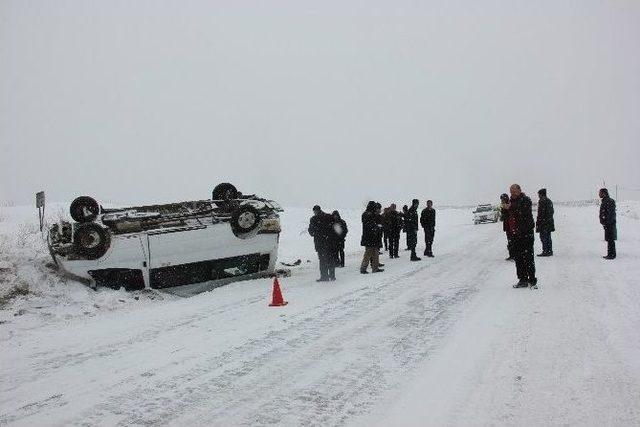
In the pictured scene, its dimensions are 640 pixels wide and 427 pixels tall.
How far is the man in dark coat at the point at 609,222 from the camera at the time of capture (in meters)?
10.9

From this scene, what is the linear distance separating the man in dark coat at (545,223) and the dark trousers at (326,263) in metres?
5.61

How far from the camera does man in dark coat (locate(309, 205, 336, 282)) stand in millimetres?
10320

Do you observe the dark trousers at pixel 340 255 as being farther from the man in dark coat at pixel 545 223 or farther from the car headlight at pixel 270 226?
the man in dark coat at pixel 545 223

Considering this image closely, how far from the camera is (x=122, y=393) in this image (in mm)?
4168

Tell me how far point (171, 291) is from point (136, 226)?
4.76ft

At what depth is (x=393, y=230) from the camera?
14508 mm

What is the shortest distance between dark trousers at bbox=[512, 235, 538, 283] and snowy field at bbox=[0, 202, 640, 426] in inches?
15.9

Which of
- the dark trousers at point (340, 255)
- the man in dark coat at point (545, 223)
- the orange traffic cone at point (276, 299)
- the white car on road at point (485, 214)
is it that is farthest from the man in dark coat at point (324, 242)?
the white car on road at point (485, 214)

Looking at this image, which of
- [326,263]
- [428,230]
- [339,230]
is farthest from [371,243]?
[428,230]

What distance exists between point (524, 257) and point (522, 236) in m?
0.37

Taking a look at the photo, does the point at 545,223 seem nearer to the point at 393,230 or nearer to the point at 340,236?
the point at 393,230

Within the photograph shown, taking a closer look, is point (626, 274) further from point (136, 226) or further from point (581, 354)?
point (136, 226)

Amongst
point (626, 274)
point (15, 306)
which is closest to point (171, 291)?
point (15, 306)

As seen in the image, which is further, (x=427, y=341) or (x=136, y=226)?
(x=136, y=226)
